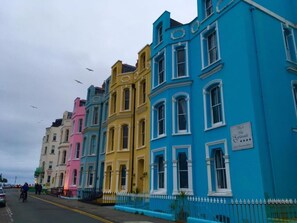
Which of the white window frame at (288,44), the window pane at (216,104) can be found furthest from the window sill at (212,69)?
the white window frame at (288,44)

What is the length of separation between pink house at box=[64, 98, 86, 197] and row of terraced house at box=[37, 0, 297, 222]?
11624 millimetres

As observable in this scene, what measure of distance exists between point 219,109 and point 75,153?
2474 cm

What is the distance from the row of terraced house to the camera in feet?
41.6

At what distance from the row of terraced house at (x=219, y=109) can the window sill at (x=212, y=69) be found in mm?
58

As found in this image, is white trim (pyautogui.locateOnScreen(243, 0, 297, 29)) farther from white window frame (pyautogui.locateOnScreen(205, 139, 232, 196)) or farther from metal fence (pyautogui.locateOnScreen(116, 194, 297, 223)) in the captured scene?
metal fence (pyautogui.locateOnScreen(116, 194, 297, 223))

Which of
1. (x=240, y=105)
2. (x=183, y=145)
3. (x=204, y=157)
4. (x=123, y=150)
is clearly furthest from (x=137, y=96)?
(x=240, y=105)

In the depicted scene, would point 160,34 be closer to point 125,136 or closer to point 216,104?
point 216,104

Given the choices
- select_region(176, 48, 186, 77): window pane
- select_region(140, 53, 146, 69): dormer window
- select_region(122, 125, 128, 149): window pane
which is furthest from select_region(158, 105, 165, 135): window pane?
select_region(140, 53, 146, 69): dormer window

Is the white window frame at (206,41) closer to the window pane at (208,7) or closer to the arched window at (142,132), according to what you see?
the window pane at (208,7)

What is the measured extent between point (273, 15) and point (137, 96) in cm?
1303

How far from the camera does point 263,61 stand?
14.1 m

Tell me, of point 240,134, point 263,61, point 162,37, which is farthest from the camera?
point 162,37

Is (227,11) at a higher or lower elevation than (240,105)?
higher

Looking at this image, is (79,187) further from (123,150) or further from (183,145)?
(183,145)
